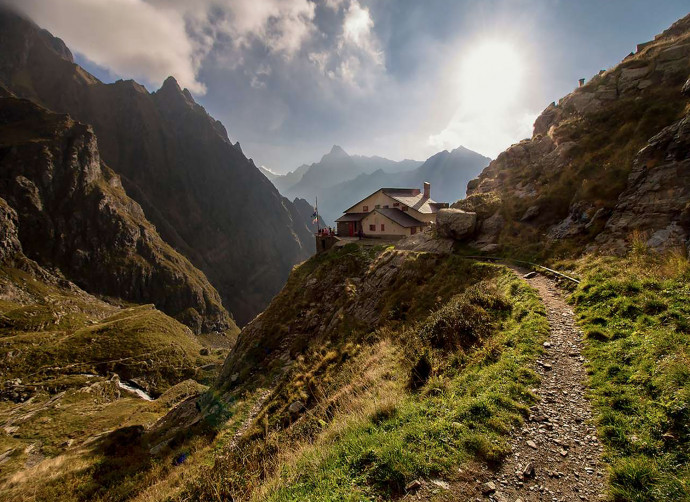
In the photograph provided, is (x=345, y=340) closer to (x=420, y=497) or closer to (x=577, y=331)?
(x=577, y=331)

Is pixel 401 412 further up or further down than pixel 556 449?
further up

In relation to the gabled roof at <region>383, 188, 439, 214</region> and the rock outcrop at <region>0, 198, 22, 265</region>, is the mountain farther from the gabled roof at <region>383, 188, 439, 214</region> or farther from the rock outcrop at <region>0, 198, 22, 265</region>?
the gabled roof at <region>383, 188, 439, 214</region>

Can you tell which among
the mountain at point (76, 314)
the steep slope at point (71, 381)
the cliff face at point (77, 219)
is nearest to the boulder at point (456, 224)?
the steep slope at point (71, 381)

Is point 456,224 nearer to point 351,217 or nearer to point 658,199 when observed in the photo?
point 658,199

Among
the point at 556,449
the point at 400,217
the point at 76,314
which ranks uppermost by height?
the point at 400,217

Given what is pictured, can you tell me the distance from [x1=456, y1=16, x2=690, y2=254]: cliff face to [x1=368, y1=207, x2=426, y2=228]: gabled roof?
491 inches

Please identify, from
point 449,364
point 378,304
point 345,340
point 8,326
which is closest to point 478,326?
point 449,364

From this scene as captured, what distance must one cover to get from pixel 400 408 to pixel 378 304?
18.3m

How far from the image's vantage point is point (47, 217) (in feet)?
526

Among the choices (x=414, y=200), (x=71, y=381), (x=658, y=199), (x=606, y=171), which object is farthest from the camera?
(x=71, y=381)

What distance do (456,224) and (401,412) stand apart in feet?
85.2

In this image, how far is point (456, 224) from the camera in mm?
31000

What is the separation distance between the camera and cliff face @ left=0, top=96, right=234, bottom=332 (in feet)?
510

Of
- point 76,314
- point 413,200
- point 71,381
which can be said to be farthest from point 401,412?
point 76,314
